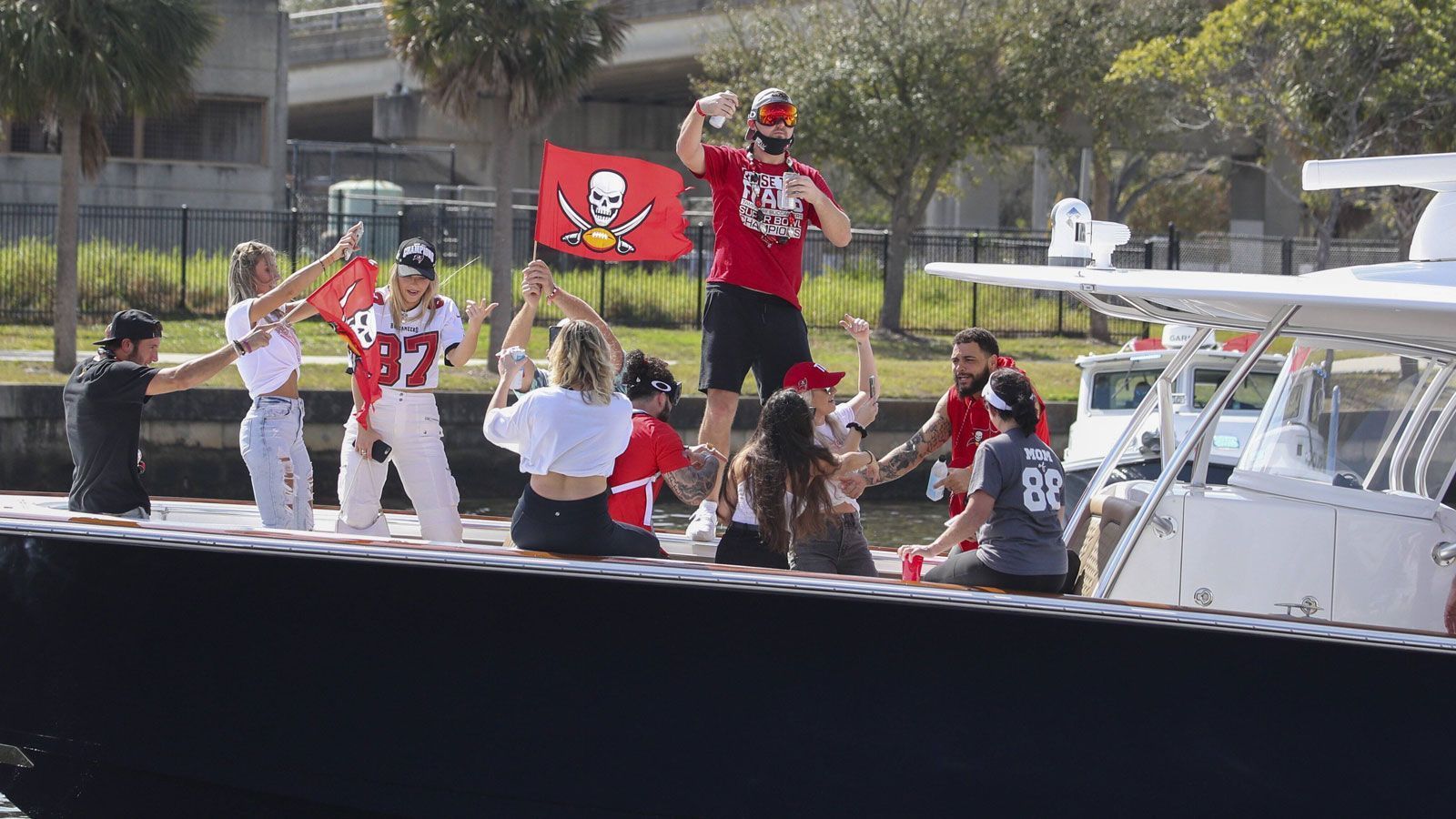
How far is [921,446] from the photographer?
7.02 metres

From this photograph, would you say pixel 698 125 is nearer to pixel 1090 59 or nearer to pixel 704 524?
pixel 704 524

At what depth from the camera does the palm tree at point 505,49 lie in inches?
685

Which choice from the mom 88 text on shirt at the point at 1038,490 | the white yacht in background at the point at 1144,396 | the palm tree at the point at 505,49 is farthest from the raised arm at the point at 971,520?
the palm tree at the point at 505,49

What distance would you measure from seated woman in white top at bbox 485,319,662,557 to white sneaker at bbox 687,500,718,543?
3.97 ft

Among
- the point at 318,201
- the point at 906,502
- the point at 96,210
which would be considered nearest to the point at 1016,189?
the point at 318,201

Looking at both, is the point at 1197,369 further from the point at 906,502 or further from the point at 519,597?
the point at 519,597

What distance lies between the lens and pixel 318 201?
31.8 meters

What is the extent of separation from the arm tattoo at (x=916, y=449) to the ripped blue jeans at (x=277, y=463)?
7.92ft

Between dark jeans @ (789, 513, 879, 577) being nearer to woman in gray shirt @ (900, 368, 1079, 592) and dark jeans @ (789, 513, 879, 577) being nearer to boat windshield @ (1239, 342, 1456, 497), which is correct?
woman in gray shirt @ (900, 368, 1079, 592)

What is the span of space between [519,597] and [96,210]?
21.2 meters

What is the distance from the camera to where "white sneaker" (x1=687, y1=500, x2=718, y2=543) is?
6516mm

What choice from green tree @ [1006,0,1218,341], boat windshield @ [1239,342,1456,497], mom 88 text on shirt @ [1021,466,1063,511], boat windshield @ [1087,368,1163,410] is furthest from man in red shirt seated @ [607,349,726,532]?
green tree @ [1006,0,1218,341]

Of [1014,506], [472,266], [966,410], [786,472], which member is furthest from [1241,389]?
[472,266]

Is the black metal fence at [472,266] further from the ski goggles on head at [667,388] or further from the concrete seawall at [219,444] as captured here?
the ski goggles on head at [667,388]
